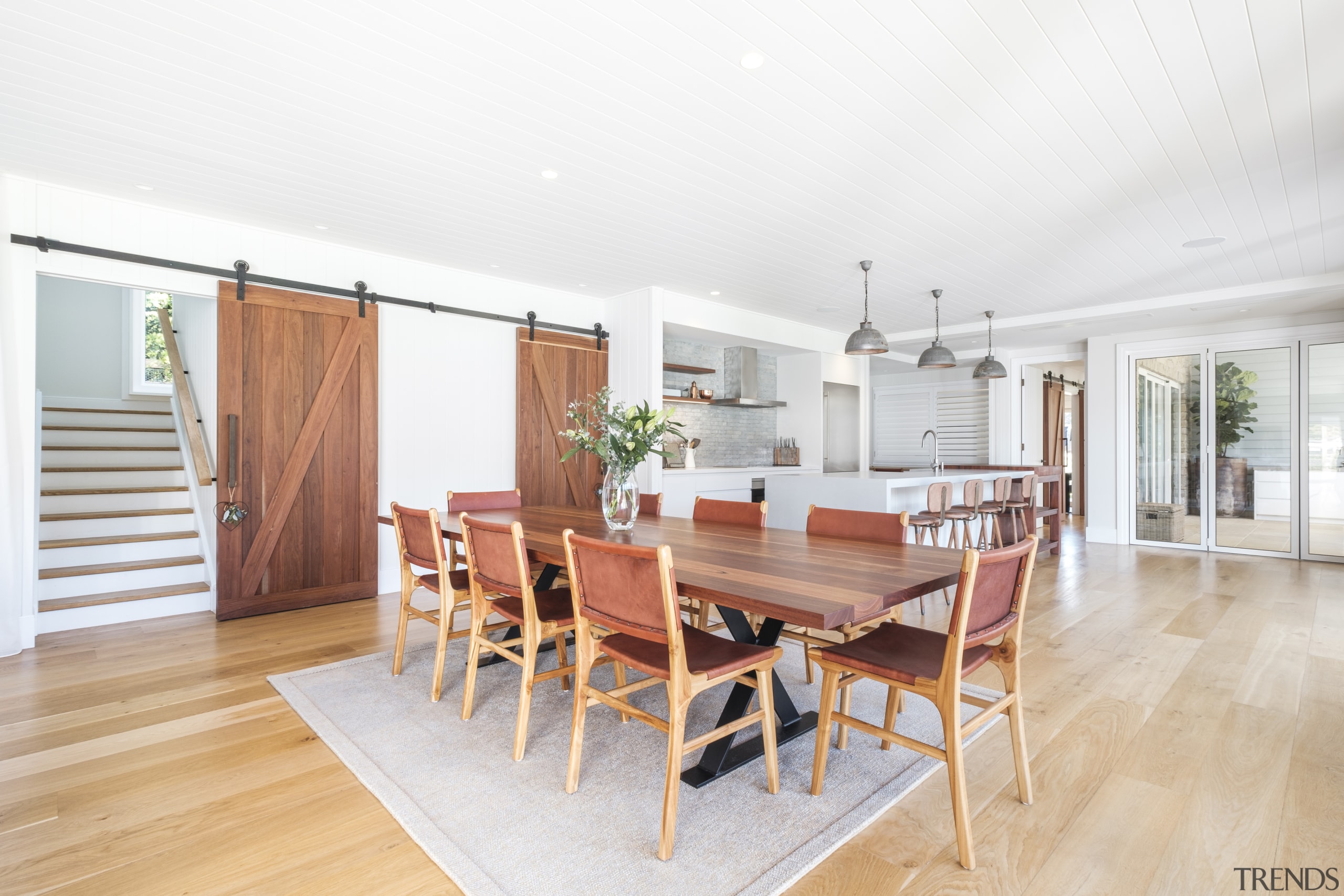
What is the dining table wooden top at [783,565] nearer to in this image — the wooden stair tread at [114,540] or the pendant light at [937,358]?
the wooden stair tread at [114,540]

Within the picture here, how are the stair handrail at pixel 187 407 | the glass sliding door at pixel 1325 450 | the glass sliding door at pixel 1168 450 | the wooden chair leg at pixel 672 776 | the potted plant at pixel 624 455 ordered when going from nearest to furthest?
the wooden chair leg at pixel 672 776
the potted plant at pixel 624 455
the stair handrail at pixel 187 407
the glass sliding door at pixel 1325 450
the glass sliding door at pixel 1168 450

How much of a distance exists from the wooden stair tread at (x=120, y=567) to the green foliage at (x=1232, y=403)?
9.25 m

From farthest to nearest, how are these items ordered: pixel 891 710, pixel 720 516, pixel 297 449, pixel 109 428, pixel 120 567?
pixel 109 428 → pixel 297 449 → pixel 120 567 → pixel 720 516 → pixel 891 710

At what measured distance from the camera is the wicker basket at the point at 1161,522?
24.0ft

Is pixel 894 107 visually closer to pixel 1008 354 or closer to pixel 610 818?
pixel 610 818

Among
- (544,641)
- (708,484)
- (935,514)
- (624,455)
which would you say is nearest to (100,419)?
(544,641)

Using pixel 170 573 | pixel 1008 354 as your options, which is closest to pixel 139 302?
pixel 170 573

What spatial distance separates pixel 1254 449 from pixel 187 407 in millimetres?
9494

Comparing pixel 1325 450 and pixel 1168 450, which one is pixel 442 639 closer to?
pixel 1168 450

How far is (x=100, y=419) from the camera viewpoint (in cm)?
582

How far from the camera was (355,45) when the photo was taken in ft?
7.65

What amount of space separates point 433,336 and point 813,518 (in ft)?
11.3

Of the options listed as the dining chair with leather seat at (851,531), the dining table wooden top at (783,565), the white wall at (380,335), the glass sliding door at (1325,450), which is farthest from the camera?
the glass sliding door at (1325,450)

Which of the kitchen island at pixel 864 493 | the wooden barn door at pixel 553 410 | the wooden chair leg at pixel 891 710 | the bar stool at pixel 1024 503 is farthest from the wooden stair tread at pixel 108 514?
the bar stool at pixel 1024 503
